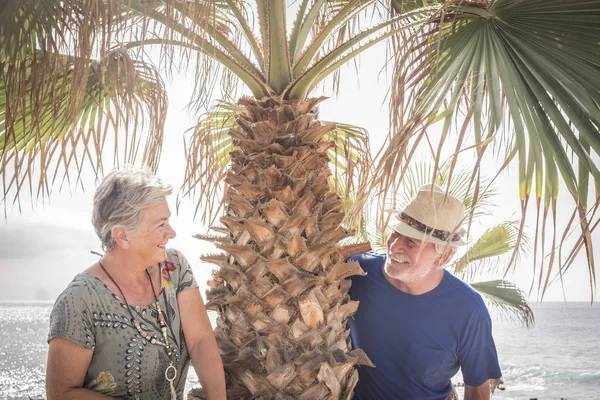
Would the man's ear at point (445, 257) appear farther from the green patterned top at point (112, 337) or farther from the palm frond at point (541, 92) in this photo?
the green patterned top at point (112, 337)

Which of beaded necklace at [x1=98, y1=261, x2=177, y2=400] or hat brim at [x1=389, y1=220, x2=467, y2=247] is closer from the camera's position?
beaded necklace at [x1=98, y1=261, x2=177, y2=400]

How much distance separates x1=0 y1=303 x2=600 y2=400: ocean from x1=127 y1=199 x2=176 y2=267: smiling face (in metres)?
22.2

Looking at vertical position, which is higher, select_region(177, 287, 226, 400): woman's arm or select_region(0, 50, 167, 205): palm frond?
select_region(0, 50, 167, 205): palm frond

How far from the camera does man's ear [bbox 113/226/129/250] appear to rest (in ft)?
8.21

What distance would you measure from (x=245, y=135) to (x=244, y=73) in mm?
350

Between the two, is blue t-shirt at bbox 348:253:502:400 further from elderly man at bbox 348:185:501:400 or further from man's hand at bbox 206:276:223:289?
man's hand at bbox 206:276:223:289

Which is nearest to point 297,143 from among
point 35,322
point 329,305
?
point 329,305

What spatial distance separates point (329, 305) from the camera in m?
2.98

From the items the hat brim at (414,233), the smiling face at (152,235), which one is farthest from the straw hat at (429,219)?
the smiling face at (152,235)

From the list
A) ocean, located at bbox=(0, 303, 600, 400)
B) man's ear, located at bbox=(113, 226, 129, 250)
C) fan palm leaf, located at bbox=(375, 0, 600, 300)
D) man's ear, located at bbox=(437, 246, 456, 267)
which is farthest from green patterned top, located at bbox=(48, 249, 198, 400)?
ocean, located at bbox=(0, 303, 600, 400)

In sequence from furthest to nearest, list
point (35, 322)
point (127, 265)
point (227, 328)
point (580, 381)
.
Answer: point (35, 322) < point (580, 381) < point (227, 328) < point (127, 265)

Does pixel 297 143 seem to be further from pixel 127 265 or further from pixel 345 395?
pixel 345 395

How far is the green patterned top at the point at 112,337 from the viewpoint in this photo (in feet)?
7.82

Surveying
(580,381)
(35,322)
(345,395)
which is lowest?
(35,322)
